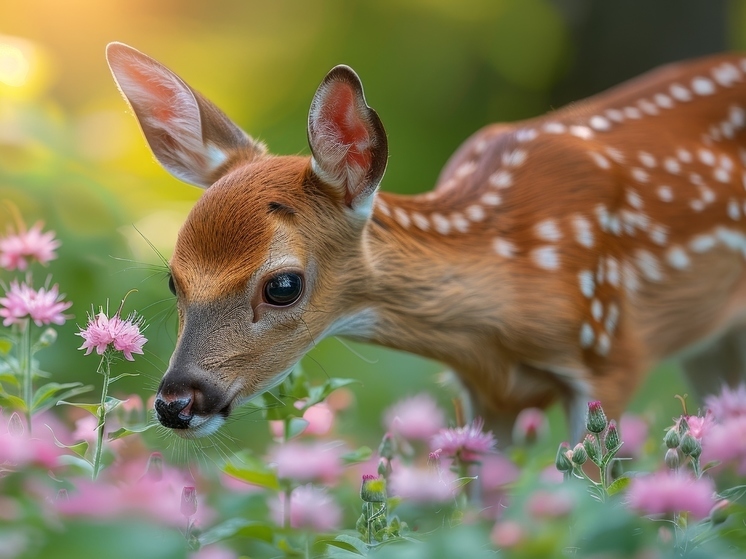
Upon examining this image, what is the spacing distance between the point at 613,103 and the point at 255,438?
2.35 m

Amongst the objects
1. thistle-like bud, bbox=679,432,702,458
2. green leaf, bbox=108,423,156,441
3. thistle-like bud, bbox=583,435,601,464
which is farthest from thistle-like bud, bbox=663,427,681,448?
green leaf, bbox=108,423,156,441

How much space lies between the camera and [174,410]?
2.04 m

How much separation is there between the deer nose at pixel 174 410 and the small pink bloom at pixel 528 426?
1137 mm

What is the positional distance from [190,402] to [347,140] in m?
0.70

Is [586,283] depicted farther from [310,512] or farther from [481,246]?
[310,512]

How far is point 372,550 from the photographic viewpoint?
1.68 metres

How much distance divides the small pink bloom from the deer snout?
3.42ft

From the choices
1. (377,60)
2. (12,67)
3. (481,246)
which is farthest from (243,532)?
(377,60)

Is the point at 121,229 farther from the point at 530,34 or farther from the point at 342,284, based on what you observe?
the point at 530,34

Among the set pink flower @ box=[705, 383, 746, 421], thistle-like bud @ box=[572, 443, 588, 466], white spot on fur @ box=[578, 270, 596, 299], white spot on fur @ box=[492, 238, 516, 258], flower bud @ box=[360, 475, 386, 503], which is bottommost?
flower bud @ box=[360, 475, 386, 503]

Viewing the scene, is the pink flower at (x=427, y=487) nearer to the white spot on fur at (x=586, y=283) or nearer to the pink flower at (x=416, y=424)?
the pink flower at (x=416, y=424)

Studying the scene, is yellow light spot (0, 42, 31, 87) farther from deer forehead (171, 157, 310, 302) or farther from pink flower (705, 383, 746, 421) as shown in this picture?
pink flower (705, 383, 746, 421)

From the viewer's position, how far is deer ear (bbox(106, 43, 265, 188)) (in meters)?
2.56

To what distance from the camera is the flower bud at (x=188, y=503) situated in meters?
1.65
